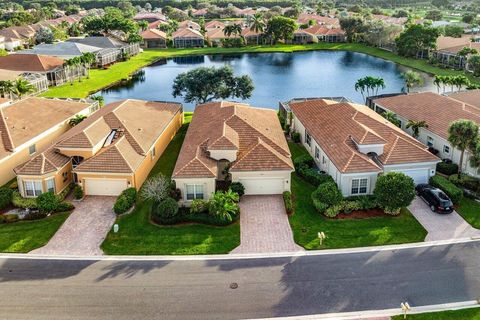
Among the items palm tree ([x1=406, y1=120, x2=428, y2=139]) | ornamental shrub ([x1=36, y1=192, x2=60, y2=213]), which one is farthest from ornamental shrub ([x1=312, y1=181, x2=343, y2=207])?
ornamental shrub ([x1=36, y1=192, x2=60, y2=213])

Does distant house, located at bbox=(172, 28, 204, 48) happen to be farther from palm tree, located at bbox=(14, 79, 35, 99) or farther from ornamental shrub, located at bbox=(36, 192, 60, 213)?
ornamental shrub, located at bbox=(36, 192, 60, 213)

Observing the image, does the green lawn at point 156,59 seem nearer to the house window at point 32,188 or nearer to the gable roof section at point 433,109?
the gable roof section at point 433,109

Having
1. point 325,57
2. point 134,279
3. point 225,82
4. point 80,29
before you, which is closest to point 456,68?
point 325,57

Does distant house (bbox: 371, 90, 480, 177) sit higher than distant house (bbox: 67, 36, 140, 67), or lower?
lower

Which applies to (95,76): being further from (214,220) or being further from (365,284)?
(365,284)

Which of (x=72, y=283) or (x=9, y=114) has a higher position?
(x=9, y=114)
